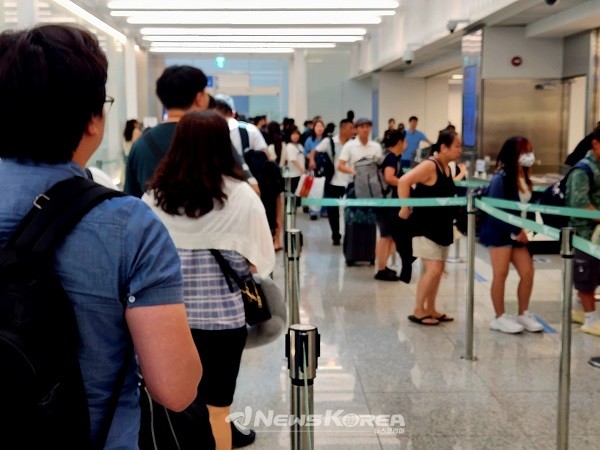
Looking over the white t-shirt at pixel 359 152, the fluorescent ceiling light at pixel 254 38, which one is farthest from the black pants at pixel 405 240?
the fluorescent ceiling light at pixel 254 38

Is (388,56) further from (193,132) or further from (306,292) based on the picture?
(193,132)

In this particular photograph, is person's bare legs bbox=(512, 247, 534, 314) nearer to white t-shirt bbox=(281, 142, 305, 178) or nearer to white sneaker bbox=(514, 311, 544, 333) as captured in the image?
white sneaker bbox=(514, 311, 544, 333)

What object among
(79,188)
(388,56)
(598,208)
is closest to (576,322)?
(598,208)

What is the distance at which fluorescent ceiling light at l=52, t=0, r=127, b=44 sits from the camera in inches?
457

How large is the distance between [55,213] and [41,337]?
0.21 m

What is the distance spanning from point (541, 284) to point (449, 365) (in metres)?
3.09

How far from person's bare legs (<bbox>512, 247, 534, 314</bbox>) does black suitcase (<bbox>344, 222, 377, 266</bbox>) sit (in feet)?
9.91

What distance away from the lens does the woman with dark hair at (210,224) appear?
317 cm

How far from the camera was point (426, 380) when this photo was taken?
5.26 meters

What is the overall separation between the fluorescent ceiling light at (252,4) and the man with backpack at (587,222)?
7.97 meters

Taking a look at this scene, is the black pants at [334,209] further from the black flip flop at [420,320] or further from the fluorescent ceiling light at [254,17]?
the fluorescent ceiling light at [254,17]

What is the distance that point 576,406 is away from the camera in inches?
189

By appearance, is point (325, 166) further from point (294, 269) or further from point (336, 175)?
point (294, 269)
